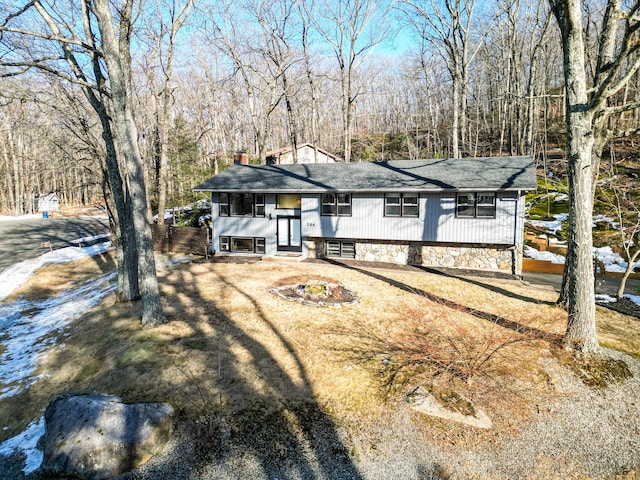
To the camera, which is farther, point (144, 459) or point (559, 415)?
point (559, 415)

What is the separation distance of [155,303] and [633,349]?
12.1m

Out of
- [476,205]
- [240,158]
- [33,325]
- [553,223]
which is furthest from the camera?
[240,158]

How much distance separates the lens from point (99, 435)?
540 centimetres

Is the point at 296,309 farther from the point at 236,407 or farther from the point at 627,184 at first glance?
the point at 627,184

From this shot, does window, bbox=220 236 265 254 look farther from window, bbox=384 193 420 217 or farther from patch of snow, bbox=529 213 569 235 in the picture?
patch of snow, bbox=529 213 569 235

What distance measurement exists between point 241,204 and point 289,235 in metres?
3.11

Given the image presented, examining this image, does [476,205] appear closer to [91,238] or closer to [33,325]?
[33,325]

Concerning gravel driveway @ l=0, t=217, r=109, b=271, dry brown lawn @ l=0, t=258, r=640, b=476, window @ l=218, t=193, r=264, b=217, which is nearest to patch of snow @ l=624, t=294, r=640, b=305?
dry brown lawn @ l=0, t=258, r=640, b=476

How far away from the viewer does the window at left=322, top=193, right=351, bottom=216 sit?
16797 millimetres

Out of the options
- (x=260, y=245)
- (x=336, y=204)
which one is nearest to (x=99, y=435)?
(x=336, y=204)

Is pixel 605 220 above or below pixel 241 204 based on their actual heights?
below

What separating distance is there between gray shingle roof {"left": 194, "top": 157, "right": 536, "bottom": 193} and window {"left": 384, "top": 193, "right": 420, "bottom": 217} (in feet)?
1.80

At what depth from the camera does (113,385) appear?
7117 mm

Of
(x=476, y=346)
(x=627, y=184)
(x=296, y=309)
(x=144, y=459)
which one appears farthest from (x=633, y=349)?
(x=627, y=184)
